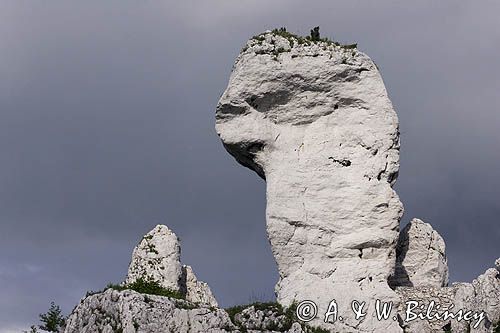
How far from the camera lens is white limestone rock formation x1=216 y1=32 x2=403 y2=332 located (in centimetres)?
4734

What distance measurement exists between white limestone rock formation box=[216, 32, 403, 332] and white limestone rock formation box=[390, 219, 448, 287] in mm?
3396

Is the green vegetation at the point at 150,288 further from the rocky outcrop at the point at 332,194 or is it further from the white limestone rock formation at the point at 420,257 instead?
the white limestone rock formation at the point at 420,257

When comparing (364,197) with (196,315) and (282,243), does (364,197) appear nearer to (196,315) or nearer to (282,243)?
(282,243)

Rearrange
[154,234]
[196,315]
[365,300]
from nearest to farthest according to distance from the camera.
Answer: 1. [196,315]
2. [365,300]
3. [154,234]

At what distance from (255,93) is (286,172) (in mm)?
3466

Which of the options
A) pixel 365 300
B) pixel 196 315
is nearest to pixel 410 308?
pixel 365 300

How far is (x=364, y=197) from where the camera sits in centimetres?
4772

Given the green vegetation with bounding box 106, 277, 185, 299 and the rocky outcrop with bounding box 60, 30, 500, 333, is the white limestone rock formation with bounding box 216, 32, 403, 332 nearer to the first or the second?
the rocky outcrop with bounding box 60, 30, 500, 333

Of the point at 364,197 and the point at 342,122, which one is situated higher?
the point at 342,122

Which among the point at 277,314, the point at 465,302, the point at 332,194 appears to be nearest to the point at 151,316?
the point at 277,314

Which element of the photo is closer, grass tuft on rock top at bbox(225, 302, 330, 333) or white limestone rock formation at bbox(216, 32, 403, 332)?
grass tuft on rock top at bbox(225, 302, 330, 333)

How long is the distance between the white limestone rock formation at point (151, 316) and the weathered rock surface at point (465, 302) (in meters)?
8.19

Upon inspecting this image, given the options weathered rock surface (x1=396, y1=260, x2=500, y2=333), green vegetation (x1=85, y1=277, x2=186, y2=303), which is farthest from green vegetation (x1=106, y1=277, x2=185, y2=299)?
weathered rock surface (x1=396, y1=260, x2=500, y2=333)

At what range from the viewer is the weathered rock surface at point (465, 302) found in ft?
150
